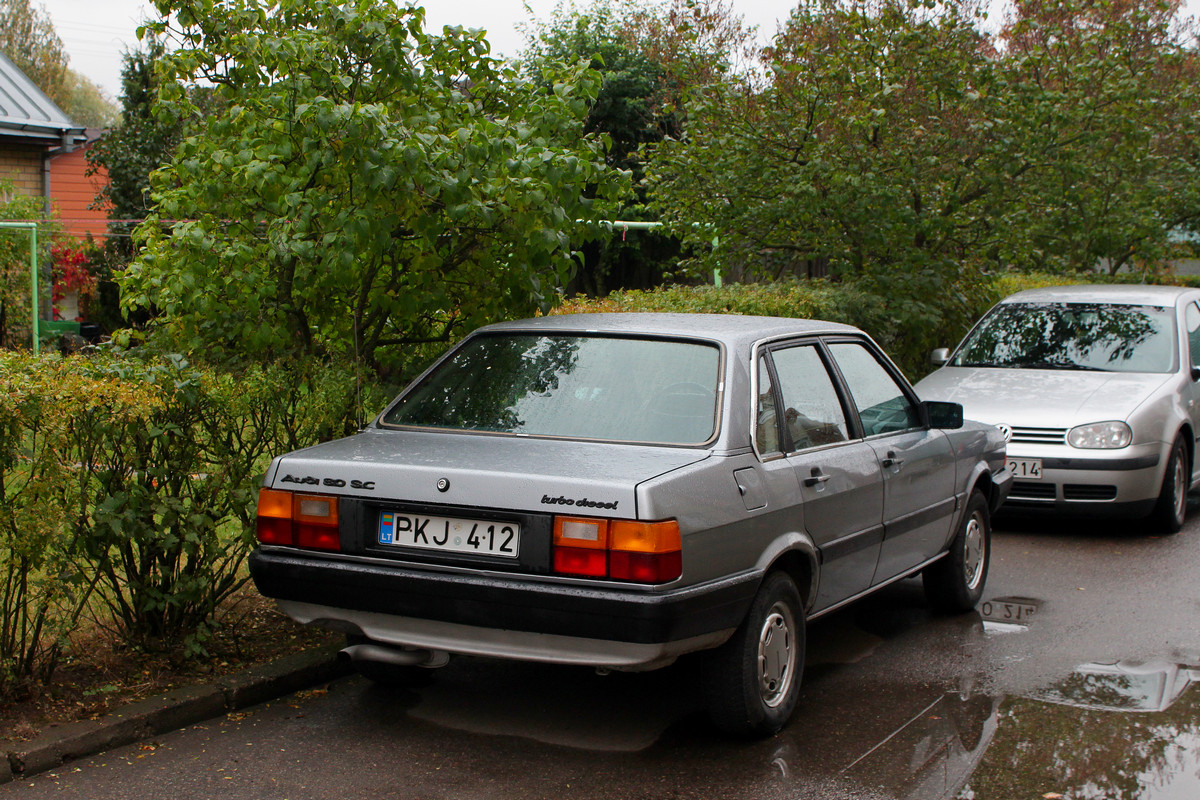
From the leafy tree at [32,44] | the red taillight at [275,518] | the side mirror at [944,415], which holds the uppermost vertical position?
the leafy tree at [32,44]

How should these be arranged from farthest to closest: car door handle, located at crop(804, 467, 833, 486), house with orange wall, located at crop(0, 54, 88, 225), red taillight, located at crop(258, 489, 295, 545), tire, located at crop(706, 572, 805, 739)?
1. house with orange wall, located at crop(0, 54, 88, 225)
2. car door handle, located at crop(804, 467, 833, 486)
3. red taillight, located at crop(258, 489, 295, 545)
4. tire, located at crop(706, 572, 805, 739)

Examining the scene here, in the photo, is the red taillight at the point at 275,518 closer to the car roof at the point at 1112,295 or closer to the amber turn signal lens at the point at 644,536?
the amber turn signal lens at the point at 644,536

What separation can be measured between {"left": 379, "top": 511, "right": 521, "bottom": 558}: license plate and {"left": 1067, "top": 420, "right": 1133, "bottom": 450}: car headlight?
5.36m

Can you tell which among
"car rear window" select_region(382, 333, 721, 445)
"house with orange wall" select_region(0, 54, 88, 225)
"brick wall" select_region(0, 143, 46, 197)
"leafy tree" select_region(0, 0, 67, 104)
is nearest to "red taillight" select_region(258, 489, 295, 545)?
"car rear window" select_region(382, 333, 721, 445)

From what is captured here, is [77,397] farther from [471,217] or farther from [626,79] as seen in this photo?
[626,79]

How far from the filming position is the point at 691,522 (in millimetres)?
4133

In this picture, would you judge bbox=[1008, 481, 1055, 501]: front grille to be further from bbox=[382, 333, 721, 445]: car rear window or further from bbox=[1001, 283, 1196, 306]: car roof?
bbox=[382, 333, 721, 445]: car rear window

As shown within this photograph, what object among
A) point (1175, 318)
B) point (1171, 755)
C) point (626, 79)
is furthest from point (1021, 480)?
point (626, 79)

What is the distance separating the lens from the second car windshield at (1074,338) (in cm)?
930

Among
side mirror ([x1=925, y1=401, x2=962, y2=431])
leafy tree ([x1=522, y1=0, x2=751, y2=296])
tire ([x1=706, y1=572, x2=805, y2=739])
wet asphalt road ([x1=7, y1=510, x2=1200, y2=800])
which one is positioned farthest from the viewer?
leafy tree ([x1=522, y1=0, x2=751, y2=296])

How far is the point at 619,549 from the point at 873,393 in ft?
7.40

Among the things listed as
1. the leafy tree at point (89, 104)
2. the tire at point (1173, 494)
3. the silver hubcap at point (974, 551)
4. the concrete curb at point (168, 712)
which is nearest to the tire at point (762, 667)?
the concrete curb at point (168, 712)

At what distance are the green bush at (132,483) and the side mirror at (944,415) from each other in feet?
9.42

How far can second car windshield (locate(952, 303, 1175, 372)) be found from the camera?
930cm
